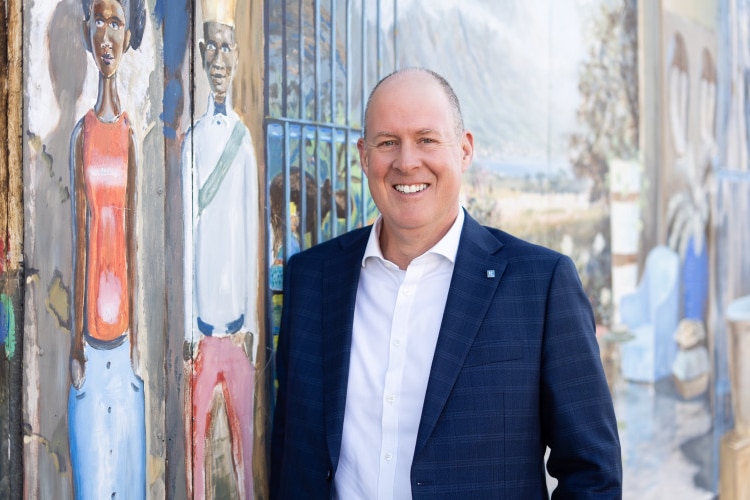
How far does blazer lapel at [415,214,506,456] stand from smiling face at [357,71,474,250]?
13 centimetres

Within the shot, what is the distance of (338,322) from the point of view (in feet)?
6.97

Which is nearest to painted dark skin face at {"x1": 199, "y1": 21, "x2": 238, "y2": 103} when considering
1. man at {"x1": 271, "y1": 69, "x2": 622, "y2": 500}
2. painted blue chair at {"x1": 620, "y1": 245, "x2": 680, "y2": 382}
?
man at {"x1": 271, "y1": 69, "x2": 622, "y2": 500}

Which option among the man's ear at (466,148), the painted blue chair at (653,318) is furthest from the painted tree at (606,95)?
the man's ear at (466,148)

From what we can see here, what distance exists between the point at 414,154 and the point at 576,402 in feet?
2.44

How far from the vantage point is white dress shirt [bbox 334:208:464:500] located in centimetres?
197

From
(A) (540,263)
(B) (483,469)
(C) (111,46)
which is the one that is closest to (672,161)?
(A) (540,263)

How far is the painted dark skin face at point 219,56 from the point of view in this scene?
220cm

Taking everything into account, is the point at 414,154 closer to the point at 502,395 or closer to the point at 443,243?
the point at 443,243

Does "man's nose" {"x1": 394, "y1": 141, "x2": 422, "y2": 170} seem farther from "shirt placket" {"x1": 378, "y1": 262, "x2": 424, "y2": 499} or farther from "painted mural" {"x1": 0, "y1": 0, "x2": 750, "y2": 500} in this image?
"painted mural" {"x1": 0, "y1": 0, "x2": 750, "y2": 500}

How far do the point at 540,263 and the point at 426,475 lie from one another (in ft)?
1.97

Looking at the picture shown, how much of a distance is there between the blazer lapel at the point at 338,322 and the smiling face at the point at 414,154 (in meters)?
0.18

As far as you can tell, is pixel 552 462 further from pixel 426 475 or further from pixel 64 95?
pixel 64 95

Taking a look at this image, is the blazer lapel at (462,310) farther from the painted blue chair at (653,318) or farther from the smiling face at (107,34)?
the painted blue chair at (653,318)

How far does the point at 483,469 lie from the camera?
1925mm
